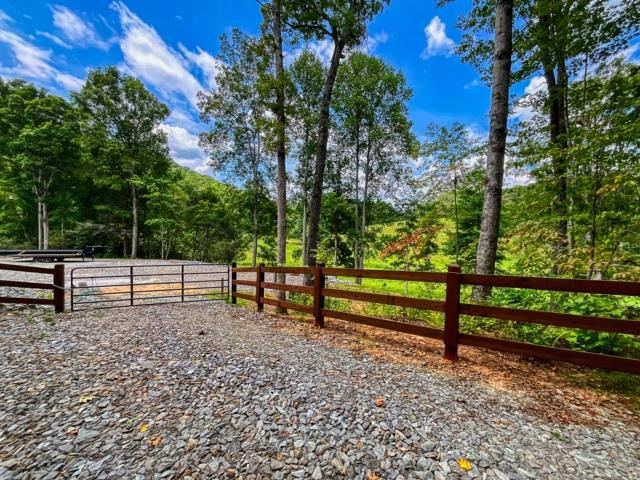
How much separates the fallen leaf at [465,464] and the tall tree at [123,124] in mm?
25188

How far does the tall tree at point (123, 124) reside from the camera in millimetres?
21000

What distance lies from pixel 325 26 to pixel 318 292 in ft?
25.6

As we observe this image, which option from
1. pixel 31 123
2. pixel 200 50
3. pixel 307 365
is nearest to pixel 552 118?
pixel 307 365

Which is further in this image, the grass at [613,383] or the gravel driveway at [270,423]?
the grass at [613,383]

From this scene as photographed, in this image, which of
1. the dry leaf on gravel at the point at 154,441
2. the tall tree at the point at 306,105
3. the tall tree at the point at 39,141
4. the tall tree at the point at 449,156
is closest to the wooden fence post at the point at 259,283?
the dry leaf on gravel at the point at 154,441

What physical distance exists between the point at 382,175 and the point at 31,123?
84.4ft

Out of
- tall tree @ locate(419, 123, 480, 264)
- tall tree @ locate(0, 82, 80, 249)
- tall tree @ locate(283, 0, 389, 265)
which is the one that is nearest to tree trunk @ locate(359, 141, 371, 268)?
tall tree @ locate(419, 123, 480, 264)

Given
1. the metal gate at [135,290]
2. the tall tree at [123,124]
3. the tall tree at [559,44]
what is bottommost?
the metal gate at [135,290]

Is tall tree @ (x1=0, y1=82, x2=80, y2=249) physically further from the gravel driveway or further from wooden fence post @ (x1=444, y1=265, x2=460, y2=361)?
wooden fence post @ (x1=444, y1=265, x2=460, y2=361)

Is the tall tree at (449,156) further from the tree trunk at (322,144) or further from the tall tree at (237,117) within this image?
the tall tree at (237,117)

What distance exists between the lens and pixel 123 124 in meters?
21.7

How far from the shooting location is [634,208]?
3.99 meters

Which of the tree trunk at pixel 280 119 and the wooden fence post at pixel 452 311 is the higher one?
the tree trunk at pixel 280 119

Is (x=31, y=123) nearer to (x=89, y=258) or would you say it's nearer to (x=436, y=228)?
(x=89, y=258)
